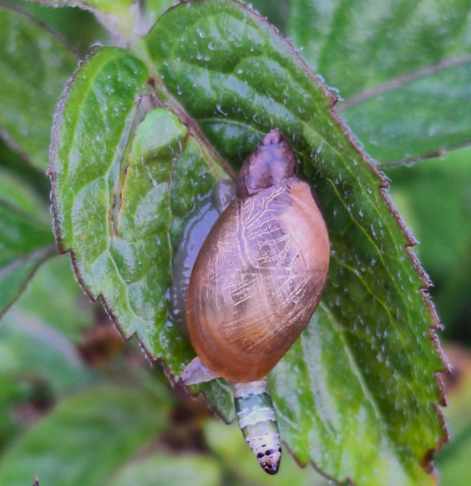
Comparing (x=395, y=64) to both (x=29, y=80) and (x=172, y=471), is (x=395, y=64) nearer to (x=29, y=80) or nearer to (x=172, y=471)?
(x=29, y=80)

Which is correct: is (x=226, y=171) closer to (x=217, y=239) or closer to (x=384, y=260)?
(x=217, y=239)

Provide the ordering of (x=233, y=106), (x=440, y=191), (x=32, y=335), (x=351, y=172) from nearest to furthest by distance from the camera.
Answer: (x=351, y=172) → (x=233, y=106) → (x=32, y=335) → (x=440, y=191)

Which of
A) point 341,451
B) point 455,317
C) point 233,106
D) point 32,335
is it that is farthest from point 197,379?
point 455,317

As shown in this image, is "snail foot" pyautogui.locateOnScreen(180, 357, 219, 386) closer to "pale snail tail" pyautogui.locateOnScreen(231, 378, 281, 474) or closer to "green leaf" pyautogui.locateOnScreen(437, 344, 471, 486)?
"pale snail tail" pyautogui.locateOnScreen(231, 378, 281, 474)

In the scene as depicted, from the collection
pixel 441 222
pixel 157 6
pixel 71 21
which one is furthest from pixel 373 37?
pixel 71 21

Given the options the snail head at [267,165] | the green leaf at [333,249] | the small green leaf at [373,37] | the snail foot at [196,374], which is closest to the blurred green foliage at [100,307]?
the small green leaf at [373,37]

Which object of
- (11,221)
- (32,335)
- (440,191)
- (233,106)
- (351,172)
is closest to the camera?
(351,172)

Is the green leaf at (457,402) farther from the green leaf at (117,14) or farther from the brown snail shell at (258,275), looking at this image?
the green leaf at (117,14)
